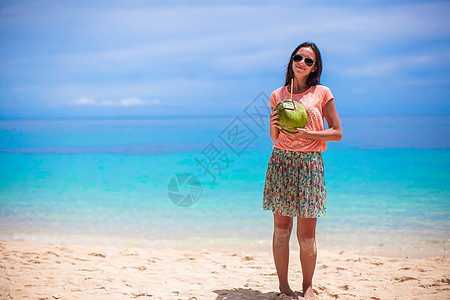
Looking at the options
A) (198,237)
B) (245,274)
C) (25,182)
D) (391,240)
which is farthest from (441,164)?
(25,182)

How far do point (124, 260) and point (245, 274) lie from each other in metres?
1.35

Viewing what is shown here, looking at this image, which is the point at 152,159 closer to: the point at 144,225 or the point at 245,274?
the point at 144,225

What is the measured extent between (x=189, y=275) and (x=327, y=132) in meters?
1.95

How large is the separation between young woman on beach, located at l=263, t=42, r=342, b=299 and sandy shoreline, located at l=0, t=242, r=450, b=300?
0.60 metres

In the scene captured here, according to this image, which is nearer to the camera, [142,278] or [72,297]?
[72,297]

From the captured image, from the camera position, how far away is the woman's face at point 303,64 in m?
2.60

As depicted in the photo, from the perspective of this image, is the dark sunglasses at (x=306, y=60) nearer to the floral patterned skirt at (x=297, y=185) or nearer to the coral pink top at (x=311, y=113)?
the coral pink top at (x=311, y=113)

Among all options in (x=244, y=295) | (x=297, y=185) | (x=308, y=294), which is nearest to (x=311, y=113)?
(x=297, y=185)

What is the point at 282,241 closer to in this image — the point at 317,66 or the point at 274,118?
the point at 274,118

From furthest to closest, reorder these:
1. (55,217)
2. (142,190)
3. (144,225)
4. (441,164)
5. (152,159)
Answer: (152,159)
(441,164)
(142,190)
(55,217)
(144,225)

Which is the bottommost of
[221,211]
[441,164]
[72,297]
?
[72,297]

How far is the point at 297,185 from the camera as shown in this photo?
261 centimetres

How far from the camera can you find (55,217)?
22.7 feet

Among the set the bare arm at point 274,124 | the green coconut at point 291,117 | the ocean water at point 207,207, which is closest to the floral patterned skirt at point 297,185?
the bare arm at point 274,124
